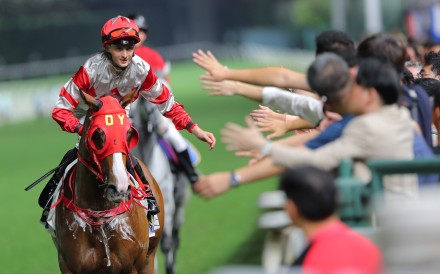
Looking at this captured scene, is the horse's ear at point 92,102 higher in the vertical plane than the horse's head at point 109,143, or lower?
higher

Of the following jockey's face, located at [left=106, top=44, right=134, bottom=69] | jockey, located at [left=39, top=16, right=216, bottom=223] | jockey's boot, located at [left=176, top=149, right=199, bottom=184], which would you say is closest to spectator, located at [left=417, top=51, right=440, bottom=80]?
jockey, located at [left=39, top=16, right=216, bottom=223]

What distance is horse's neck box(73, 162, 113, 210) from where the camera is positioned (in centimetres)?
827

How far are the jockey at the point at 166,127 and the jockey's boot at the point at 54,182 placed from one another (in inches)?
127

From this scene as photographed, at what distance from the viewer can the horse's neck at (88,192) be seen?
8.27m

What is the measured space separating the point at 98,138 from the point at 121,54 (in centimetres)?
99

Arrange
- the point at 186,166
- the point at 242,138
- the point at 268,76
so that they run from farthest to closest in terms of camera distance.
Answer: the point at 186,166 < the point at 268,76 < the point at 242,138

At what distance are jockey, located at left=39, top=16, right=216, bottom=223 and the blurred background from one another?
12.3 ft

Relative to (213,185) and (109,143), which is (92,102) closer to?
(109,143)

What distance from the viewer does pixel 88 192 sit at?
8352 mm

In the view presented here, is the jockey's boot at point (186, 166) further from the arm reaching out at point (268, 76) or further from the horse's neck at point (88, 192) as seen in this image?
the arm reaching out at point (268, 76)

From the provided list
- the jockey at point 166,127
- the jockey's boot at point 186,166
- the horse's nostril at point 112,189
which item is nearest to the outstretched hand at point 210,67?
the horse's nostril at point 112,189

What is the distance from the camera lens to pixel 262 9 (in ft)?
312

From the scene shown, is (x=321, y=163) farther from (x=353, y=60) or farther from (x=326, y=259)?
(x=353, y=60)

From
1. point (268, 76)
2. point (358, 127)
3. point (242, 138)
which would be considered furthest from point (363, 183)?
point (268, 76)
